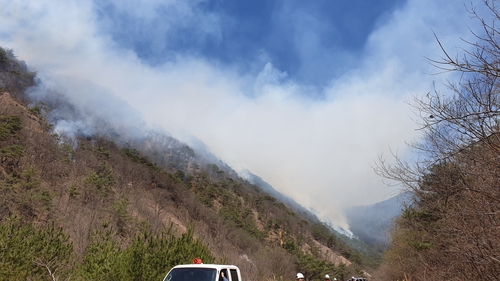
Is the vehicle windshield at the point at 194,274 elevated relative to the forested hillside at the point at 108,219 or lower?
elevated

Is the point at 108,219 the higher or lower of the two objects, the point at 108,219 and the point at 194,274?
the lower

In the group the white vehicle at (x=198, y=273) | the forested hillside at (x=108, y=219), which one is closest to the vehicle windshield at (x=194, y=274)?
the white vehicle at (x=198, y=273)

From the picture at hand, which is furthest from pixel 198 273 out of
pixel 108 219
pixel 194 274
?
pixel 108 219

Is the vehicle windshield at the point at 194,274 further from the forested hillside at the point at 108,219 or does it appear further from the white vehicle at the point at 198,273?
the forested hillside at the point at 108,219

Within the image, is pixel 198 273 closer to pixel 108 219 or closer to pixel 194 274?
pixel 194 274

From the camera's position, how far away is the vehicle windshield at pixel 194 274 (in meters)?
7.14

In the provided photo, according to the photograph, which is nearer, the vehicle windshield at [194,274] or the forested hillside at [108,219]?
the vehicle windshield at [194,274]

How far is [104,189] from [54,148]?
9968mm

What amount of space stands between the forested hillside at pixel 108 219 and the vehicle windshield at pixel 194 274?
6244mm

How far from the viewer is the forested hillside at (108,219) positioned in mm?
13336

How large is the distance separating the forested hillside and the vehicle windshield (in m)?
6.24

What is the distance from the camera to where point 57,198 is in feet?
123

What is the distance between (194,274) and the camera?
724cm

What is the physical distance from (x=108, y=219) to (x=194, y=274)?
30.7 metres
